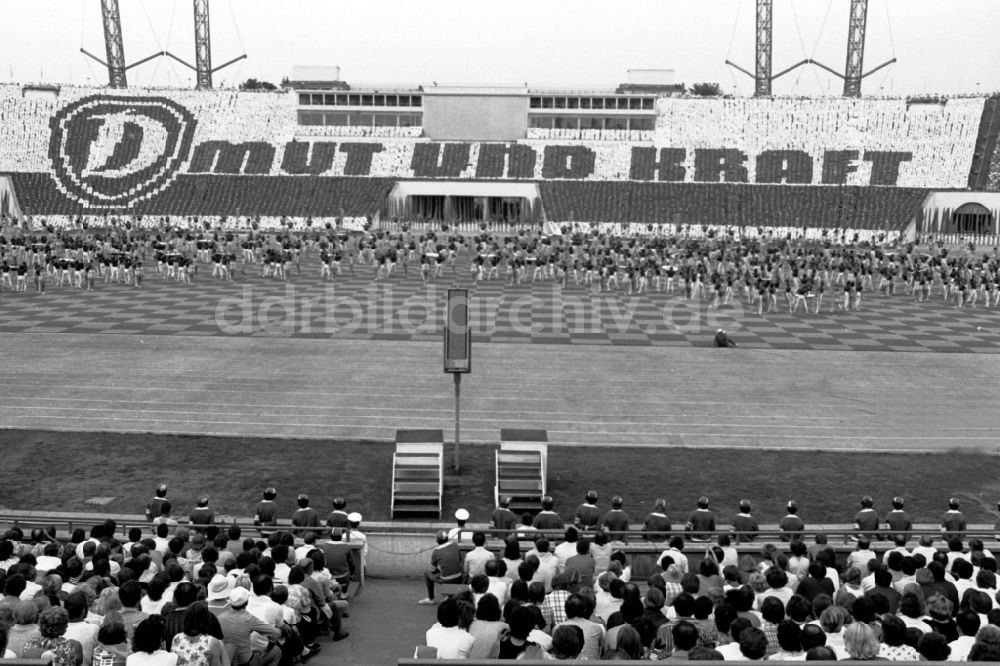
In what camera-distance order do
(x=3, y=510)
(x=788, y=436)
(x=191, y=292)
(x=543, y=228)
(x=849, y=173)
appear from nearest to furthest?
(x=3, y=510) → (x=788, y=436) → (x=191, y=292) → (x=543, y=228) → (x=849, y=173)

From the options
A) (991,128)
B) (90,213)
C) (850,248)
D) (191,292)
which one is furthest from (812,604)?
(991,128)

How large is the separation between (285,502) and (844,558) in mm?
7709

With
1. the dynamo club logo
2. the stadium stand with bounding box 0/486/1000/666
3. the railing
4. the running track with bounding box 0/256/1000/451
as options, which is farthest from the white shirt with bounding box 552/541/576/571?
the dynamo club logo

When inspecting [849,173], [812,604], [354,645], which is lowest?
[354,645]

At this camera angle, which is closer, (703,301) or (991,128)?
(703,301)

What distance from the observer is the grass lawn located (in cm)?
1365

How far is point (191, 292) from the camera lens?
36531mm

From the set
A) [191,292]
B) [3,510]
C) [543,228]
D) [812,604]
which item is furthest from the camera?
[543,228]

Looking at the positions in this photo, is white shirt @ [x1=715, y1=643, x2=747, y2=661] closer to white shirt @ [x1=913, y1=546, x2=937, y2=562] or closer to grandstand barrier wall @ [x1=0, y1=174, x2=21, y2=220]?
white shirt @ [x1=913, y1=546, x2=937, y2=562]

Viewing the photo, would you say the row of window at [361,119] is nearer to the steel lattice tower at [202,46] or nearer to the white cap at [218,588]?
the steel lattice tower at [202,46]

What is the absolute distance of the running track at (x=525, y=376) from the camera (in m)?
18.1

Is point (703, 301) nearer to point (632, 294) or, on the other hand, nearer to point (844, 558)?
point (632, 294)

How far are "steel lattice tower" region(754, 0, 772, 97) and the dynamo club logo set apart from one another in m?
67.6
